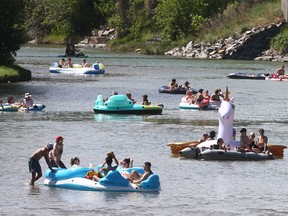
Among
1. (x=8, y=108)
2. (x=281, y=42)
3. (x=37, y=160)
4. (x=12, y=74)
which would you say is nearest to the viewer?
(x=37, y=160)

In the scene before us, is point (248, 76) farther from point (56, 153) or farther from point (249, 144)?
point (56, 153)

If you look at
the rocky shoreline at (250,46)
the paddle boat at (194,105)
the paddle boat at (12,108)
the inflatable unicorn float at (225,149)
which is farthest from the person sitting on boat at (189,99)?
the rocky shoreline at (250,46)

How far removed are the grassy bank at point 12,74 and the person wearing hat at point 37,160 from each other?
44179 millimetres

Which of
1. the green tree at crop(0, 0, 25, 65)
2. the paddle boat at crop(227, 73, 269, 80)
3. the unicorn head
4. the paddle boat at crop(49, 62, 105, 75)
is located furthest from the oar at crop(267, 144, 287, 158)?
the paddle boat at crop(49, 62, 105, 75)

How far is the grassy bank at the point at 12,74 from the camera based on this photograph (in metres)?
83.2

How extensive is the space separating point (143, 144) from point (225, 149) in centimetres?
632

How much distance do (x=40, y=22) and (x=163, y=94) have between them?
105 metres

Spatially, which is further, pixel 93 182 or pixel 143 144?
pixel 143 144

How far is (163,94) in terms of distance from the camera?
78688 millimetres

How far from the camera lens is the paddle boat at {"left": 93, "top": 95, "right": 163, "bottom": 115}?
206ft

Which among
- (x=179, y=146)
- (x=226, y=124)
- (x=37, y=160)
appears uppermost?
(x=226, y=124)

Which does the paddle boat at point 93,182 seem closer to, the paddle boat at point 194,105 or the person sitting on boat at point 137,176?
the person sitting on boat at point 137,176

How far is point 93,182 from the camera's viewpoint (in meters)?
38.3

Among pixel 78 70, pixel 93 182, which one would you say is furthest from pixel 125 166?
pixel 78 70
